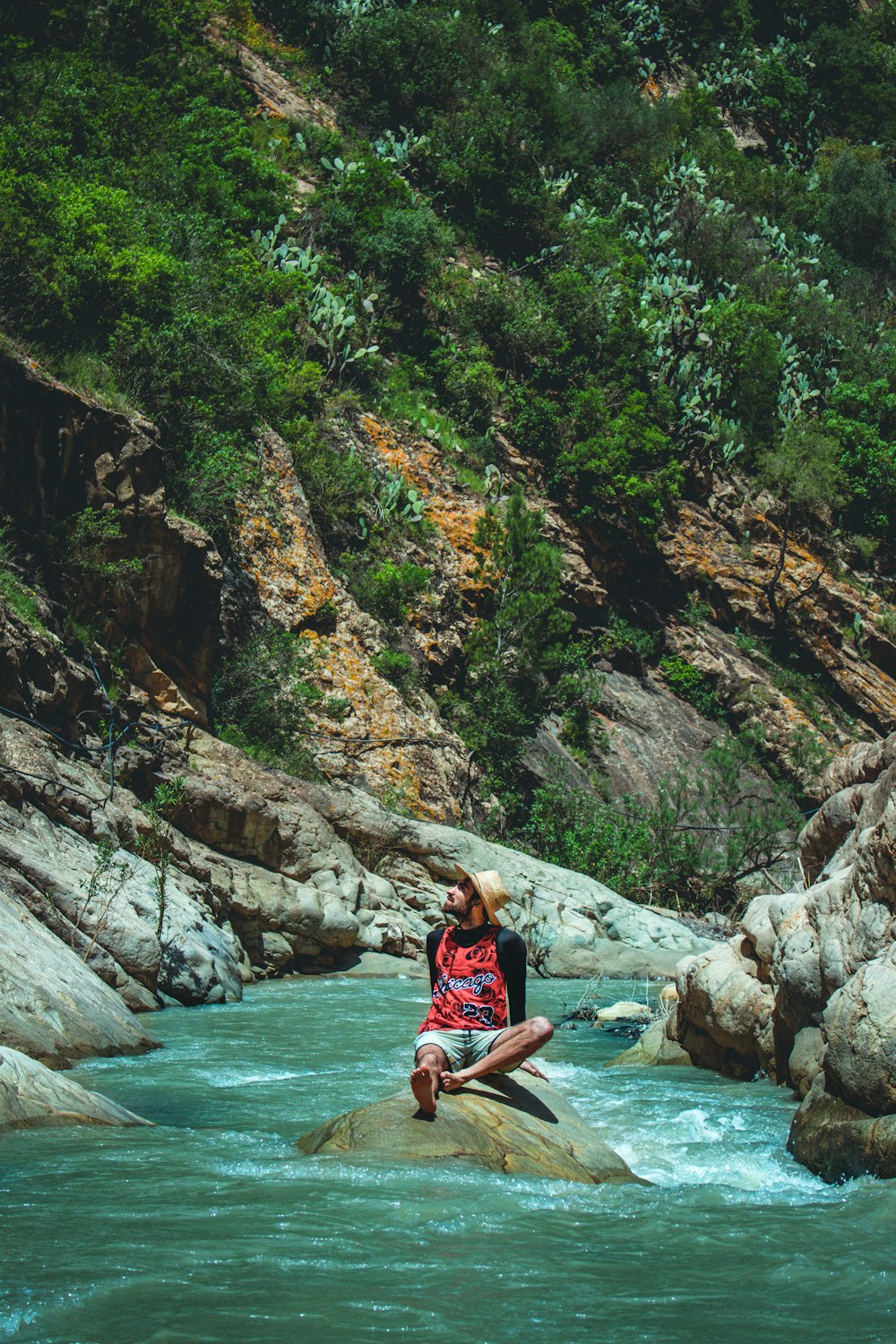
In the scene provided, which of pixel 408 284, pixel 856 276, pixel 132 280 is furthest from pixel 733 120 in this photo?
pixel 132 280

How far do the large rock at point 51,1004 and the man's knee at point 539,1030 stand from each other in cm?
283

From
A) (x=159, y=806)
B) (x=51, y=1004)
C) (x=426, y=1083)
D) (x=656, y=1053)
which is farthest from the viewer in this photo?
(x=159, y=806)

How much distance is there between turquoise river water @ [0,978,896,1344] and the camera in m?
2.80

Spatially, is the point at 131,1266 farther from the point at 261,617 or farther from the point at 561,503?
the point at 561,503

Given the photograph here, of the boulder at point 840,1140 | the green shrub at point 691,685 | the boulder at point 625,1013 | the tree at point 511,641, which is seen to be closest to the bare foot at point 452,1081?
the boulder at point 840,1140

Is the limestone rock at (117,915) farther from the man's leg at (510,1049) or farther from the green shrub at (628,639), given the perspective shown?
the green shrub at (628,639)

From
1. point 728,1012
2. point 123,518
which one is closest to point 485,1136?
point 728,1012

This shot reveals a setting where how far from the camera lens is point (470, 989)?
519 centimetres

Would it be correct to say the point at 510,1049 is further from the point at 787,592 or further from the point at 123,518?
the point at 787,592

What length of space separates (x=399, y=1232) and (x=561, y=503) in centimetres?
2529

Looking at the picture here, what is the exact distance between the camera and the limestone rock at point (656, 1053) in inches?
332

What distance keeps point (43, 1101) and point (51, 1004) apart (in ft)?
5.84

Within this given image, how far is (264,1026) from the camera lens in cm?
873

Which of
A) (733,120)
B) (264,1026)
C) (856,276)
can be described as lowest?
(264,1026)
